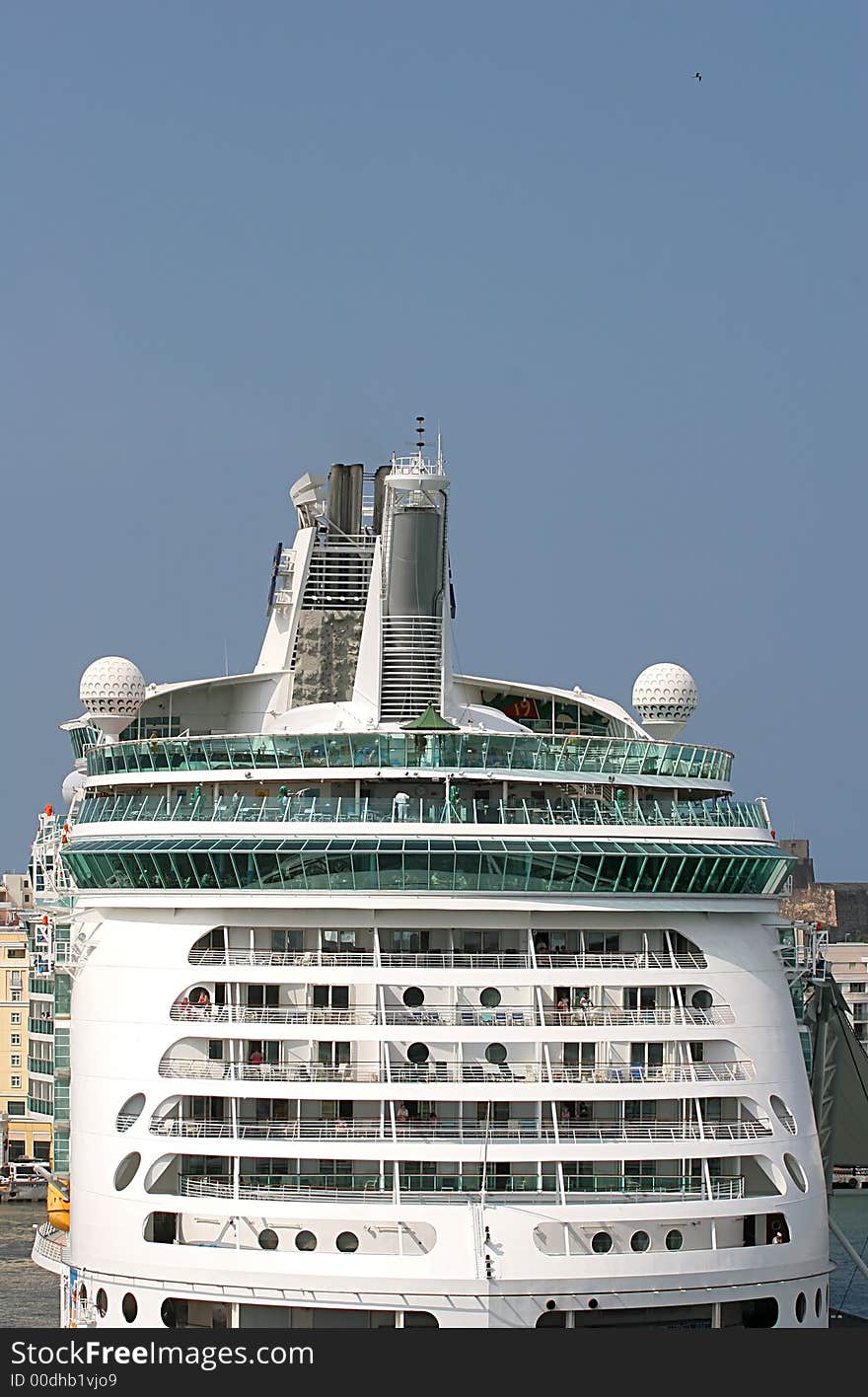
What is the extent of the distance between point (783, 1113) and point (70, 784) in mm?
17707

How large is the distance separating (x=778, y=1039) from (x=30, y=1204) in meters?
54.8

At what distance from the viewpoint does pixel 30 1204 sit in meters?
82.3

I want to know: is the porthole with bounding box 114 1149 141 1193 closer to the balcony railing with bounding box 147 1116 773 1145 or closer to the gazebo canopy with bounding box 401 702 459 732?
the balcony railing with bounding box 147 1116 773 1145

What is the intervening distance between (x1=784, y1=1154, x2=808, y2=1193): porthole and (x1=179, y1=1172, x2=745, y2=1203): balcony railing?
4.07 ft

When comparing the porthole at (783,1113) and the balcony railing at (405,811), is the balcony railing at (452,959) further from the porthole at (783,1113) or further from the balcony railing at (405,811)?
the porthole at (783,1113)

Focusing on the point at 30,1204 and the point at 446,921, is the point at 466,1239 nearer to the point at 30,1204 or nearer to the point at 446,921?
the point at 446,921

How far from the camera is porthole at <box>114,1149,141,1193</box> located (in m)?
32.3

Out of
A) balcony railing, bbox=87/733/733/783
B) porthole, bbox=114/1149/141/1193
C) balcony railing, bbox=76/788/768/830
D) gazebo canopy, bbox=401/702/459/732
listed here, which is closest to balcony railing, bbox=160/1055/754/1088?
porthole, bbox=114/1149/141/1193

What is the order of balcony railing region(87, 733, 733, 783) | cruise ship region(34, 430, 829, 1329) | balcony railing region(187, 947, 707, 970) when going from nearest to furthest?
cruise ship region(34, 430, 829, 1329) → balcony railing region(187, 947, 707, 970) → balcony railing region(87, 733, 733, 783)

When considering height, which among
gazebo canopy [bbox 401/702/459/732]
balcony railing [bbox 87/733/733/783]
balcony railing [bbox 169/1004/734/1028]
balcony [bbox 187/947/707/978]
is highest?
gazebo canopy [bbox 401/702/459/732]

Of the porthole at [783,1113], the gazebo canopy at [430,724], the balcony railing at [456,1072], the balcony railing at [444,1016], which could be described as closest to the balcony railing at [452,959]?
the balcony railing at [444,1016]

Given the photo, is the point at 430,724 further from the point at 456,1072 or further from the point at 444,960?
the point at 456,1072

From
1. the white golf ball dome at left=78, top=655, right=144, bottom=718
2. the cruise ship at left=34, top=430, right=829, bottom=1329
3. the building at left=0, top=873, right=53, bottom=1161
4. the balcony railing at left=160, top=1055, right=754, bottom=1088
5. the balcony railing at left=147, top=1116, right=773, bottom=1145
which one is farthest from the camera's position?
the building at left=0, top=873, right=53, bottom=1161

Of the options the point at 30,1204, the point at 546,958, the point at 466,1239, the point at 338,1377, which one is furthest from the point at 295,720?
the point at 30,1204
